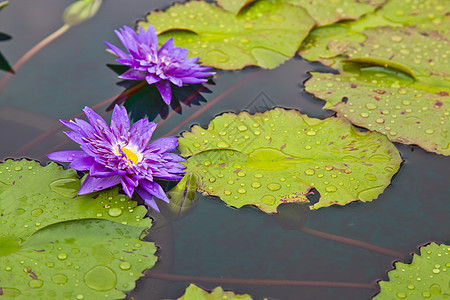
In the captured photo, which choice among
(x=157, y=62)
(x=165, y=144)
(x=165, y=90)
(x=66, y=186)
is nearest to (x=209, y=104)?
(x=165, y=90)

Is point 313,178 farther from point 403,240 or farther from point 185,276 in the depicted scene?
point 185,276

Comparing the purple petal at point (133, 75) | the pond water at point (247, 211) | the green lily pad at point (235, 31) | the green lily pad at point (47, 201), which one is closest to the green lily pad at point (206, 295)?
the pond water at point (247, 211)

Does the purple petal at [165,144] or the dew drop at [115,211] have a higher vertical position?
the purple petal at [165,144]

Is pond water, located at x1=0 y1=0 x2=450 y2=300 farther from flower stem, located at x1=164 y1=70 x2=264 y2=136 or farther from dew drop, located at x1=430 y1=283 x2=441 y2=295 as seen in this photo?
dew drop, located at x1=430 y1=283 x2=441 y2=295

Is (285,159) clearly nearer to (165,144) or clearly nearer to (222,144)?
(222,144)

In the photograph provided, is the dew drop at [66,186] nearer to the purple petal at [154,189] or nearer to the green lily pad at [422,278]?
the purple petal at [154,189]

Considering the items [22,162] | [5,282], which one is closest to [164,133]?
[22,162]

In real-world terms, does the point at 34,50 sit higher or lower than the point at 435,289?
higher
